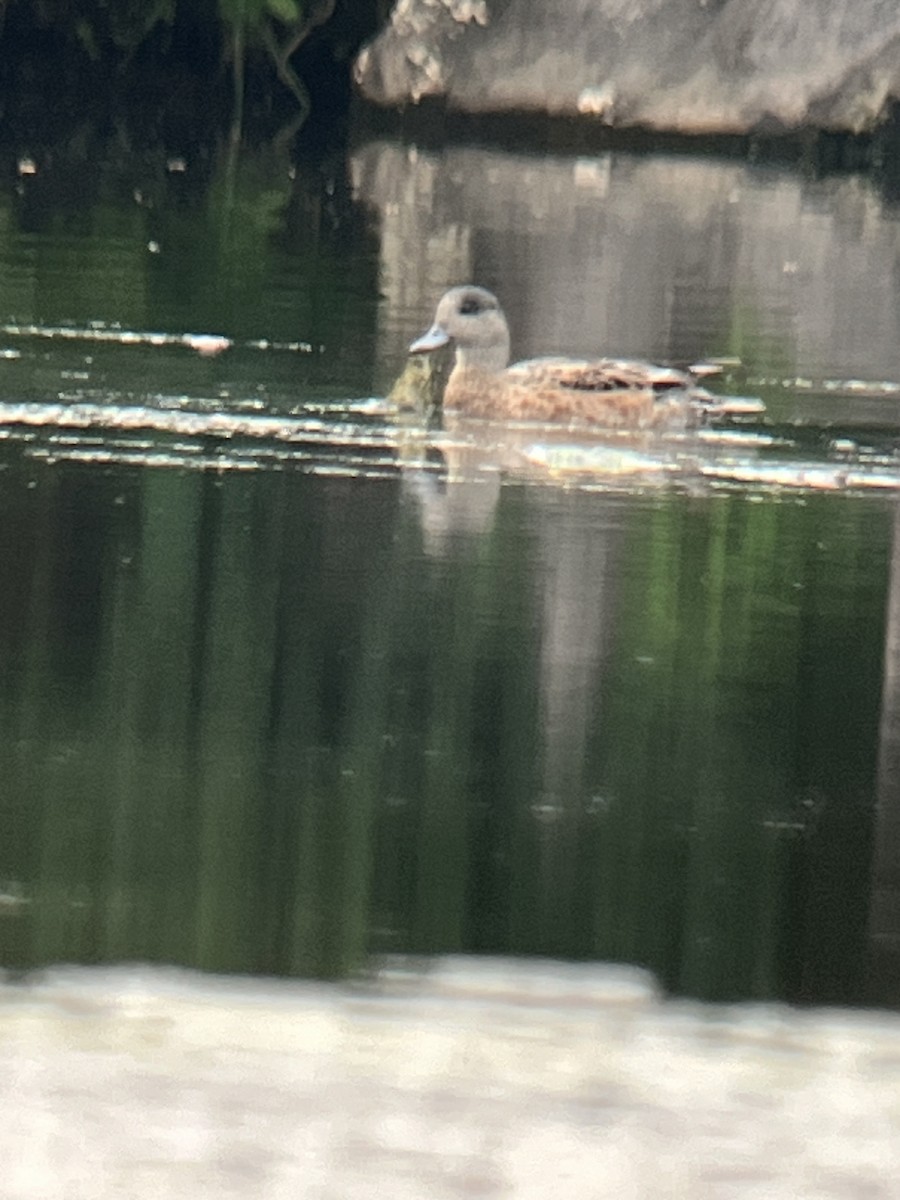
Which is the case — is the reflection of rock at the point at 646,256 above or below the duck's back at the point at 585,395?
above

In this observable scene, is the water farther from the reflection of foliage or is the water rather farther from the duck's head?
the reflection of foliage

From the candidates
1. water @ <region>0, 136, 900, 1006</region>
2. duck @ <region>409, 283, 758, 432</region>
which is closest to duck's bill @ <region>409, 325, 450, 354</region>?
duck @ <region>409, 283, 758, 432</region>

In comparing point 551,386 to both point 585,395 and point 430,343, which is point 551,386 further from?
point 430,343

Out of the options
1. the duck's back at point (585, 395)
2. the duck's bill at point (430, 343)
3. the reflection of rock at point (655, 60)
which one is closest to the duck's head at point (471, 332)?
the duck's bill at point (430, 343)

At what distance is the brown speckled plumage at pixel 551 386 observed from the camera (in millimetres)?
9250

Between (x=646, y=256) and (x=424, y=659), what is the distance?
33.5ft

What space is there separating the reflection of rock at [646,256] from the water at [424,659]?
0.11m

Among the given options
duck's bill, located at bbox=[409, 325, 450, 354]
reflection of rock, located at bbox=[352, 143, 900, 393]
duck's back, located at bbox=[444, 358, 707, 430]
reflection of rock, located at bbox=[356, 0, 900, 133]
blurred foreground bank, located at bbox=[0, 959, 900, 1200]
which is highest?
reflection of rock, located at bbox=[356, 0, 900, 133]

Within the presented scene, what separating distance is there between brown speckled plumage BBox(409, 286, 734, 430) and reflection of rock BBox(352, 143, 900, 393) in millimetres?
362

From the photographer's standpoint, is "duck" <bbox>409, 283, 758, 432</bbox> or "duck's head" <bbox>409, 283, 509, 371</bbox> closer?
"duck" <bbox>409, 283, 758, 432</bbox>

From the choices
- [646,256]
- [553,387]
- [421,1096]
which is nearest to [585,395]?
[553,387]

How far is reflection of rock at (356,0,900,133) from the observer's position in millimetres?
25781

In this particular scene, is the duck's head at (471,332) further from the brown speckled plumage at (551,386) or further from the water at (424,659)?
the water at (424,659)

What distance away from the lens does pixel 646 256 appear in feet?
53.0
